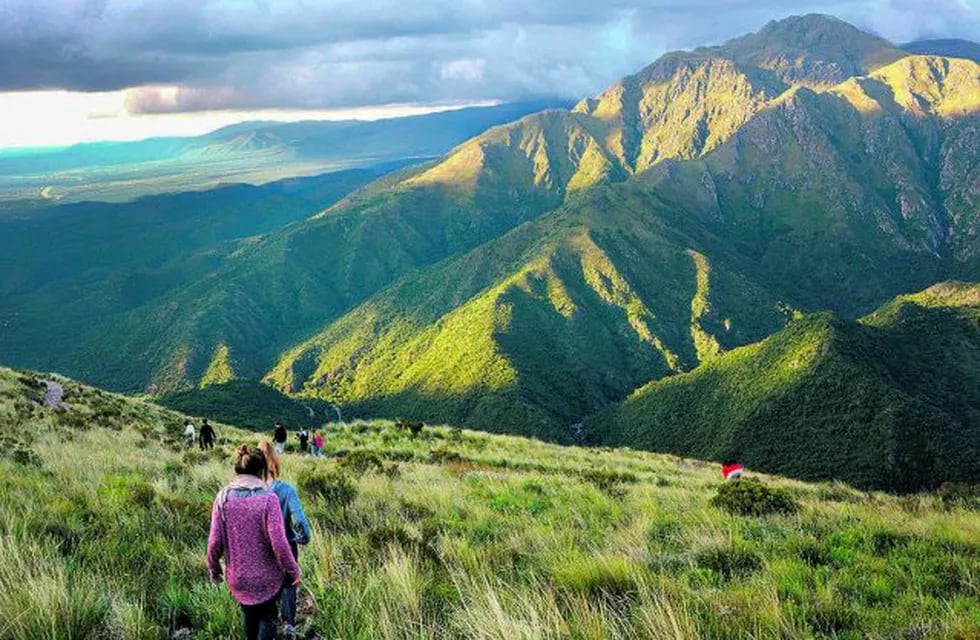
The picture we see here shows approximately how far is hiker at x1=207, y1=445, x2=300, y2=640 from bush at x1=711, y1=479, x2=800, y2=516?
33.2ft

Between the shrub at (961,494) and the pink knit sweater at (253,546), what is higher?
the pink knit sweater at (253,546)

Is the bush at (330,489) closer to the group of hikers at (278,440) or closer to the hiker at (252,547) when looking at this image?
the hiker at (252,547)

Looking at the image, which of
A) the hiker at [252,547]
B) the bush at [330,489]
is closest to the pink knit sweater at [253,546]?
the hiker at [252,547]

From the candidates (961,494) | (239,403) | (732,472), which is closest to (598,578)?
(961,494)

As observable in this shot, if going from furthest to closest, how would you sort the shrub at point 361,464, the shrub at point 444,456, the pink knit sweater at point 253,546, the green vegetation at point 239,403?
1. the green vegetation at point 239,403
2. the shrub at point 444,456
3. the shrub at point 361,464
4. the pink knit sweater at point 253,546

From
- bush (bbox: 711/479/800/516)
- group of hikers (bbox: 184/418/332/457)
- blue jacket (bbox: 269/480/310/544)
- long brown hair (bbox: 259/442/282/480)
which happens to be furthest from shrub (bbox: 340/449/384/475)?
blue jacket (bbox: 269/480/310/544)

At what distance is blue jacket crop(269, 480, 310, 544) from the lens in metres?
7.30

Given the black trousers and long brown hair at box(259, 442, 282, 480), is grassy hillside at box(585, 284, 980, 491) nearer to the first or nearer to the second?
long brown hair at box(259, 442, 282, 480)

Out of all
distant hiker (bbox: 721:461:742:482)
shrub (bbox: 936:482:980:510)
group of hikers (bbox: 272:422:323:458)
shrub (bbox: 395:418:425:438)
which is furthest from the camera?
shrub (bbox: 395:418:425:438)

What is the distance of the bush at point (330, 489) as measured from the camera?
41.9ft

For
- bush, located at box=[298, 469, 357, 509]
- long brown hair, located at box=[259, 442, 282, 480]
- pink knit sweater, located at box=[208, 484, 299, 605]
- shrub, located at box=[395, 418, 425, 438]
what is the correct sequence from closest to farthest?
pink knit sweater, located at box=[208, 484, 299, 605] → long brown hair, located at box=[259, 442, 282, 480] → bush, located at box=[298, 469, 357, 509] → shrub, located at box=[395, 418, 425, 438]

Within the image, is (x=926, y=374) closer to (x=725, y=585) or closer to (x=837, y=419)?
(x=837, y=419)

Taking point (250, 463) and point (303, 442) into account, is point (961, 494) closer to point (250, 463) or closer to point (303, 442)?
point (250, 463)

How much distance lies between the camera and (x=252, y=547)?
6043 mm
